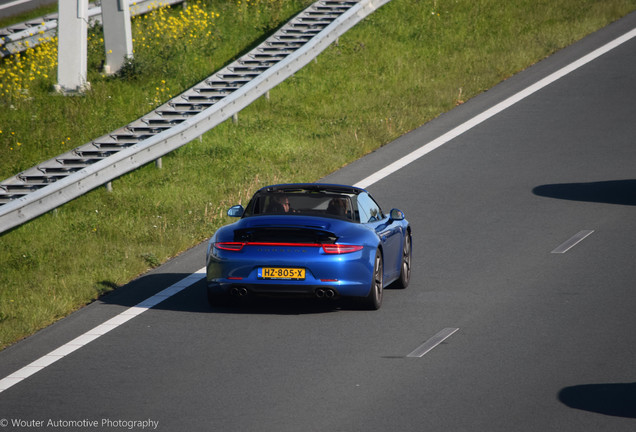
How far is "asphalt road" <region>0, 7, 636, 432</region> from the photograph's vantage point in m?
8.11

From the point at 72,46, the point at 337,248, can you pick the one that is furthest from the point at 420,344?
the point at 72,46

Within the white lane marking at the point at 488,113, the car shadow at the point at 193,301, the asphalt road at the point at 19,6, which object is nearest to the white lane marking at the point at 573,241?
the car shadow at the point at 193,301

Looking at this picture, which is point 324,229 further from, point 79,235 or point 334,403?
point 79,235

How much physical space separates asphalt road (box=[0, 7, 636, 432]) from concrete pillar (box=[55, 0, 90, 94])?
28.2 feet

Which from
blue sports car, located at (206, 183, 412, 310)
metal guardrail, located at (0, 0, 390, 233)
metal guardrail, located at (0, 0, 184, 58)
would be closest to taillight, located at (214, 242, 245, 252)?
blue sports car, located at (206, 183, 412, 310)

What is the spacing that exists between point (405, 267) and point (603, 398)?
466cm

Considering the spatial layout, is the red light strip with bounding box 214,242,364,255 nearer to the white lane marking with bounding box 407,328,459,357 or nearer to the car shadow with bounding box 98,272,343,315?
the car shadow with bounding box 98,272,343,315

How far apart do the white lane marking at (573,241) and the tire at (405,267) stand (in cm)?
223

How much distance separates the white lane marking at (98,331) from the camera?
9.41 meters

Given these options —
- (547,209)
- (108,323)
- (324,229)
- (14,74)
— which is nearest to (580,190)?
(547,209)

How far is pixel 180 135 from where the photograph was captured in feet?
66.1

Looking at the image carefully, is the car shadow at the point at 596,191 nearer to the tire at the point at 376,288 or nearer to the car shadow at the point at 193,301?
the tire at the point at 376,288

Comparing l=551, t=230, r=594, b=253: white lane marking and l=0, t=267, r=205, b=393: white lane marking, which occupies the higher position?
l=0, t=267, r=205, b=393: white lane marking

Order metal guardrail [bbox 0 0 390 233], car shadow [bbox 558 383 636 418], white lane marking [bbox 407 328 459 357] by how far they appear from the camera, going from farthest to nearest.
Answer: metal guardrail [bbox 0 0 390 233]
white lane marking [bbox 407 328 459 357]
car shadow [bbox 558 383 636 418]
